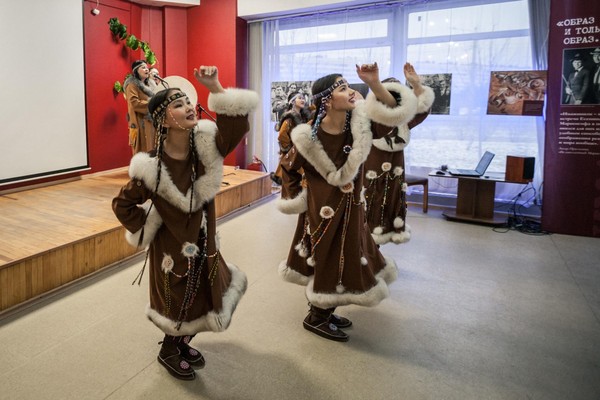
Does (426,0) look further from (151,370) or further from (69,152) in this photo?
(151,370)

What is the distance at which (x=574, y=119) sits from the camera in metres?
4.42

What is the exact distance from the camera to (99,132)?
19.9 feet

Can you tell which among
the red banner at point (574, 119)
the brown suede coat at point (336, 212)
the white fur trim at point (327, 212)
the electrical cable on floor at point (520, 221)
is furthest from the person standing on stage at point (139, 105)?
the red banner at point (574, 119)

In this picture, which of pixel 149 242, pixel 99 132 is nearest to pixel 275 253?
pixel 149 242

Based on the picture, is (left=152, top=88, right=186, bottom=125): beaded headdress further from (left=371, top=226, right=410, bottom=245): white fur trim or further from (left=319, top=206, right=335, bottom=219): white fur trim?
(left=371, top=226, right=410, bottom=245): white fur trim

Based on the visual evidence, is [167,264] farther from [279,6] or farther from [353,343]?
[279,6]

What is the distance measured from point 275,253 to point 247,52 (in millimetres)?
4367

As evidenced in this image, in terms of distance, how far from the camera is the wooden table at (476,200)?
197 inches

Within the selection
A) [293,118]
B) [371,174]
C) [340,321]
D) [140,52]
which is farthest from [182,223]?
[140,52]

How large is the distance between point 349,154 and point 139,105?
3741 millimetres

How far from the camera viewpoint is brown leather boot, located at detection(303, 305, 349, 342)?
2.43m

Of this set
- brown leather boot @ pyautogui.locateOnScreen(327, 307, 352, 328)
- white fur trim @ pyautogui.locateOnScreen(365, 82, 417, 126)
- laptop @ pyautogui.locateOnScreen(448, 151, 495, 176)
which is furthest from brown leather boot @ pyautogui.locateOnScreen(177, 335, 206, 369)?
laptop @ pyautogui.locateOnScreen(448, 151, 495, 176)

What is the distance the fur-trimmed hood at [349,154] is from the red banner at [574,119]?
330 cm

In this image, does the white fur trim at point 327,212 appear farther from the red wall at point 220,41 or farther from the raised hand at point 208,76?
the red wall at point 220,41
